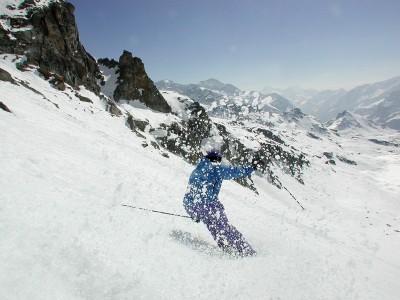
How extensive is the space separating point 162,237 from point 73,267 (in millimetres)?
2642

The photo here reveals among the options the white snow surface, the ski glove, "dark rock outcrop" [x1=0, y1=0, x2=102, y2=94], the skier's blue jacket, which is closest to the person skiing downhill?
the skier's blue jacket

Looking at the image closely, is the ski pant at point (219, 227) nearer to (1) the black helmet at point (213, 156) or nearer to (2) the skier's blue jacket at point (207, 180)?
(2) the skier's blue jacket at point (207, 180)

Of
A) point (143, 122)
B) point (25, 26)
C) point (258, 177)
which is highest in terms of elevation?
point (25, 26)

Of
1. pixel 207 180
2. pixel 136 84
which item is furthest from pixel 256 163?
pixel 136 84

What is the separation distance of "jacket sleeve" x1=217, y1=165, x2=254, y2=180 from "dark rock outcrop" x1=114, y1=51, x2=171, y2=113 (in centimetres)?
6294

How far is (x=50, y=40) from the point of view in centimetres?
4891

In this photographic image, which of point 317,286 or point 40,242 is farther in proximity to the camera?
point 317,286

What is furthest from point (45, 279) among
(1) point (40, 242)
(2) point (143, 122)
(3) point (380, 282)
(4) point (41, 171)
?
(2) point (143, 122)

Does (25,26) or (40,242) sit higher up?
(25,26)

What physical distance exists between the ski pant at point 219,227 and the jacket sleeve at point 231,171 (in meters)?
0.74

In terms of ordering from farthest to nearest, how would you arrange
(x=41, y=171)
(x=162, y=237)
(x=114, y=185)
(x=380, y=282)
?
(x=114, y=185) < (x=41, y=171) < (x=380, y=282) < (x=162, y=237)

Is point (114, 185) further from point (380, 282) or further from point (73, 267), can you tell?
point (380, 282)

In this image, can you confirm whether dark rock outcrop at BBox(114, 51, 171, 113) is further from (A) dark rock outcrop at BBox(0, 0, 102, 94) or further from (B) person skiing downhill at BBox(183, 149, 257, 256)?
(B) person skiing downhill at BBox(183, 149, 257, 256)

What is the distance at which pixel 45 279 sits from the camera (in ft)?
14.0
